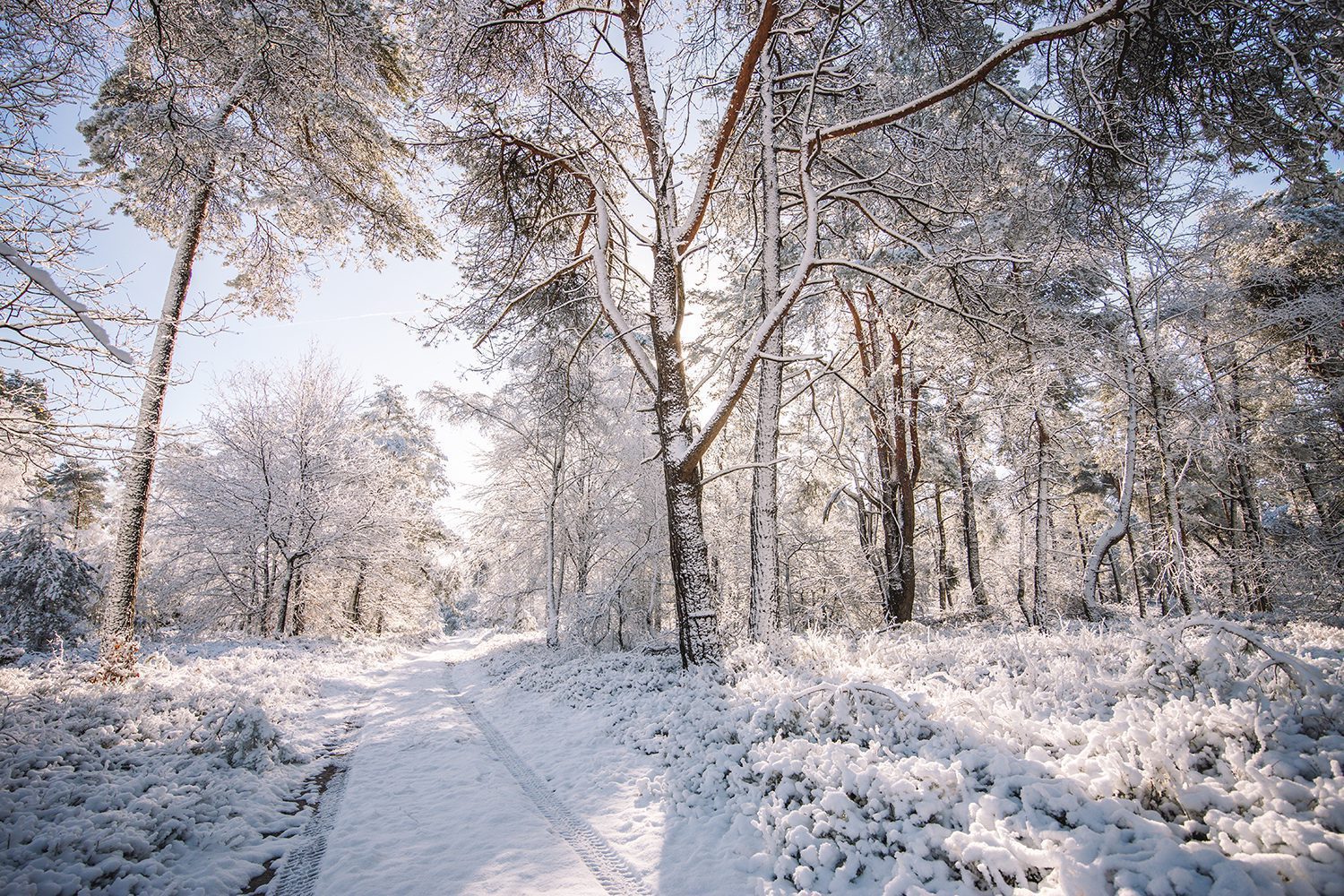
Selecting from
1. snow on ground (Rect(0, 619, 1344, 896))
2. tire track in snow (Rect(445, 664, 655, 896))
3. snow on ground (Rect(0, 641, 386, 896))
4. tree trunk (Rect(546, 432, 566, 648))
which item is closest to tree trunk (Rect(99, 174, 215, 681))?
snow on ground (Rect(0, 641, 386, 896))

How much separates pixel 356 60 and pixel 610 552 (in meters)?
12.8

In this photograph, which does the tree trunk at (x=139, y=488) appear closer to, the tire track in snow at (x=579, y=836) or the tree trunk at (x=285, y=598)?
the tire track in snow at (x=579, y=836)

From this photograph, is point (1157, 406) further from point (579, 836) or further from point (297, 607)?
point (297, 607)

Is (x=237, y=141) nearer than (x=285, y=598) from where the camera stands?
Yes

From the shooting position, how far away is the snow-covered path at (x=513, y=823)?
3.27m

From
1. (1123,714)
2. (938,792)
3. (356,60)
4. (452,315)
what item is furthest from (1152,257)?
(356,60)

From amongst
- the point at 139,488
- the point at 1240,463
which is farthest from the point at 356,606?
the point at 1240,463

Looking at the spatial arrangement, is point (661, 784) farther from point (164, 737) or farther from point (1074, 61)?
point (1074, 61)

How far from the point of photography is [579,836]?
387 centimetres

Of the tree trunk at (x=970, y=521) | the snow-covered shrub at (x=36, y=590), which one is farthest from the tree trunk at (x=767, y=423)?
the snow-covered shrub at (x=36, y=590)

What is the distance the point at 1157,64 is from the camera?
15.2 feet

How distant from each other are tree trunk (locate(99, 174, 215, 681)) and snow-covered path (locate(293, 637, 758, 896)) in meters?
3.72

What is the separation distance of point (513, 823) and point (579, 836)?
66 centimetres

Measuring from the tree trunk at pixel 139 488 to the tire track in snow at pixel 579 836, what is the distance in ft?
18.8
